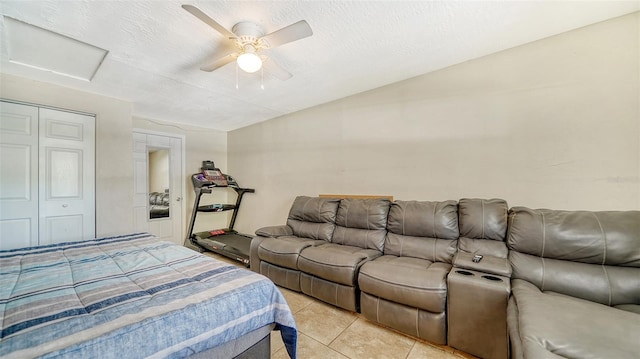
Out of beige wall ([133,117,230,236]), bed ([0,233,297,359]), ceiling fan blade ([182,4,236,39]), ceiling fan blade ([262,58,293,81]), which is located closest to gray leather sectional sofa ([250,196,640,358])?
bed ([0,233,297,359])

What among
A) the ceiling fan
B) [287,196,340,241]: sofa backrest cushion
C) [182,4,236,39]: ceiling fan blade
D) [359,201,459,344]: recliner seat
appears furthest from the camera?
[287,196,340,241]: sofa backrest cushion

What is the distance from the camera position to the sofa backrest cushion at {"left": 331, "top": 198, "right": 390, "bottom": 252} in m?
2.57

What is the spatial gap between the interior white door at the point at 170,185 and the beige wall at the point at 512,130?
301 cm

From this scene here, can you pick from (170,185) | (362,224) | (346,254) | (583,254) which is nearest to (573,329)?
(583,254)

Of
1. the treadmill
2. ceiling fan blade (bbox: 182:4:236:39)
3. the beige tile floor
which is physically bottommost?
the beige tile floor

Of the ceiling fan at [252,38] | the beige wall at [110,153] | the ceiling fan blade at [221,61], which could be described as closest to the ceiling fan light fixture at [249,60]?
the ceiling fan at [252,38]

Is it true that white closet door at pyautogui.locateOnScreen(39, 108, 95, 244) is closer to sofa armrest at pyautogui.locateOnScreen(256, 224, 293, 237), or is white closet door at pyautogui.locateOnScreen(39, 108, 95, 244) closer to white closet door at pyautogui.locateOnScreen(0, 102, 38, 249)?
white closet door at pyautogui.locateOnScreen(0, 102, 38, 249)

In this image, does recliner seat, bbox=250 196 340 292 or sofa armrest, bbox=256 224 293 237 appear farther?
sofa armrest, bbox=256 224 293 237

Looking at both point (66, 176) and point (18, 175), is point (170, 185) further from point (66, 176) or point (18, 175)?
point (18, 175)

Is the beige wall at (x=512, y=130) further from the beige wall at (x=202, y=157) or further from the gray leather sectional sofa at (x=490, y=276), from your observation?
the beige wall at (x=202, y=157)

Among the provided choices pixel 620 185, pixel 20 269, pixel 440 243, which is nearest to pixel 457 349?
pixel 440 243

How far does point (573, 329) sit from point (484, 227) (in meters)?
1.08

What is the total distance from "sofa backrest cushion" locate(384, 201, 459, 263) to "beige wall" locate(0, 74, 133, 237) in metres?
3.55

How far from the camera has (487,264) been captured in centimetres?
172
